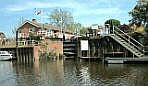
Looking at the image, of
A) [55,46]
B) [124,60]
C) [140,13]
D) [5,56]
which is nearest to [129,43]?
[124,60]

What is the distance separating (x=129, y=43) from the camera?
170 feet

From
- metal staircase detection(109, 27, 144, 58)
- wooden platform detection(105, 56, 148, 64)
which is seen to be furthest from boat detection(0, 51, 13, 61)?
wooden platform detection(105, 56, 148, 64)

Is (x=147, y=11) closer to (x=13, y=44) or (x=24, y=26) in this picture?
(x=13, y=44)

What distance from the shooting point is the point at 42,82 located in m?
30.8

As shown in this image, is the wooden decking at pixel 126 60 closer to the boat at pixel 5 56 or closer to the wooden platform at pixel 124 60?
the wooden platform at pixel 124 60

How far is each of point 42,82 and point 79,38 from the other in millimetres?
28159

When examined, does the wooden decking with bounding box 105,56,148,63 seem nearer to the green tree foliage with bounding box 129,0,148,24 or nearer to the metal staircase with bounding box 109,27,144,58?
the metal staircase with bounding box 109,27,144,58

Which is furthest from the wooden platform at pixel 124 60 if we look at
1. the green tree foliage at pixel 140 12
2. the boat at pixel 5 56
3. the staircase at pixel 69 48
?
the boat at pixel 5 56

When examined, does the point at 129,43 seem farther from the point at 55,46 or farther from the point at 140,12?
the point at 55,46

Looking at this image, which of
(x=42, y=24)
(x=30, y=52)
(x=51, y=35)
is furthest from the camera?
(x=42, y=24)

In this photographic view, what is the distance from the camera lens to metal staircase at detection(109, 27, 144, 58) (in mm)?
48800

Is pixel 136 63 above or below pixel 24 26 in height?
below

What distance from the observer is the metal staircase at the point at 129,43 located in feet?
160

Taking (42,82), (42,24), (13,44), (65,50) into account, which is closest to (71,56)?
(65,50)
